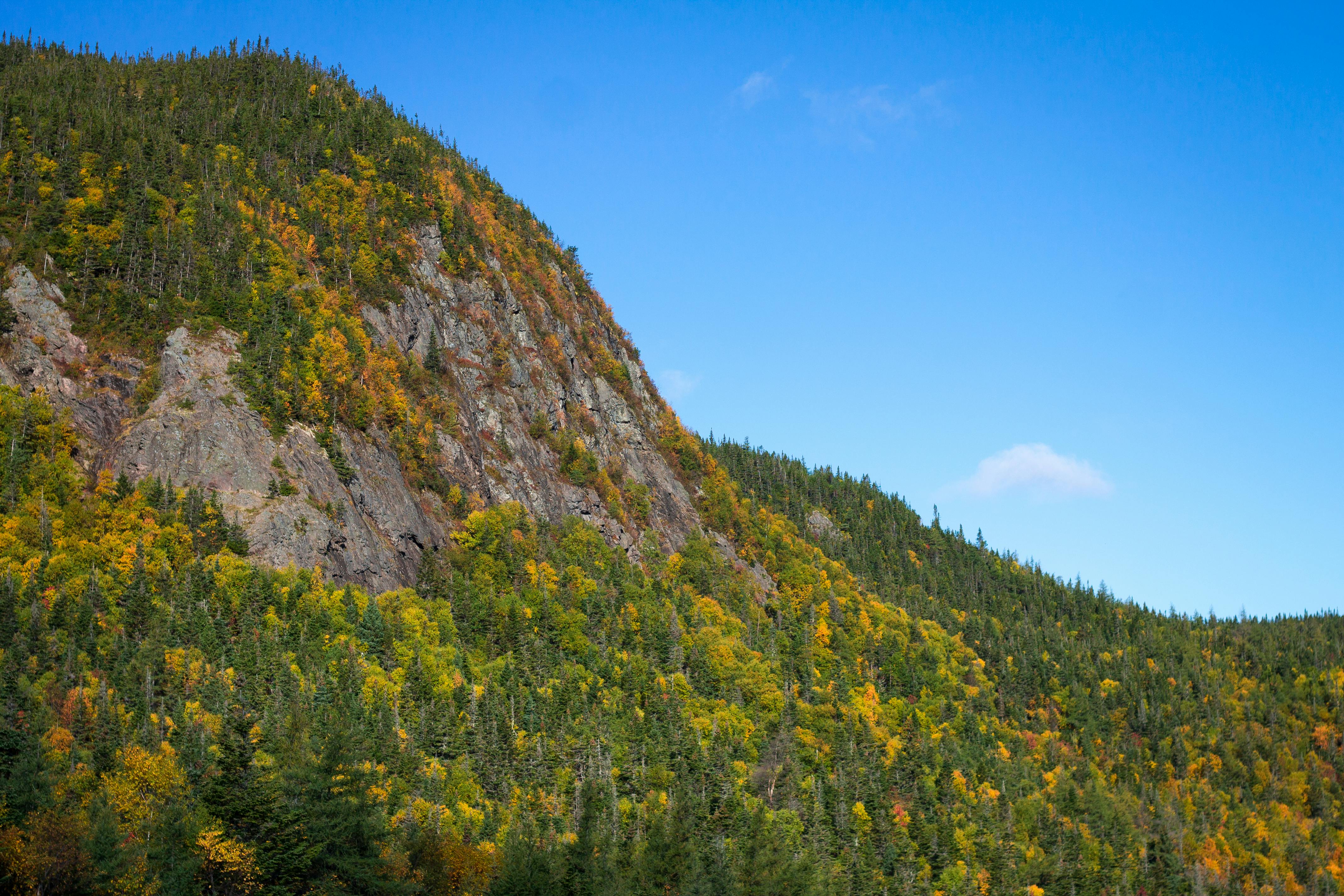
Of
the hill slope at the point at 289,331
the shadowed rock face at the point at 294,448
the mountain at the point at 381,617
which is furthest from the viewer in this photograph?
the hill slope at the point at 289,331

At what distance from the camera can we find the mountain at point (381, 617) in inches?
2990

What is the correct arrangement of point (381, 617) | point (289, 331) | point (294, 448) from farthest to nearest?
1. point (289, 331)
2. point (294, 448)
3. point (381, 617)

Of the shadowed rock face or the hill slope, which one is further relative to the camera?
the hill slope

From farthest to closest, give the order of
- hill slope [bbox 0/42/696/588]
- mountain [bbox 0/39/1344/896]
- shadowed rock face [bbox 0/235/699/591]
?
1. hill slope [bbox 0/42/696/588]
2. shadowed rock face [bbox 0/235/699/591]
3. mountain [bbox 0/39/1344/896]

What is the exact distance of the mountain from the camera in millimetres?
75938

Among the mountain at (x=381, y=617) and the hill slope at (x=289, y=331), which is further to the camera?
the hill slope at (x=289, y=331)

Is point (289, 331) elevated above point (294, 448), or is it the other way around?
point (289, 331)

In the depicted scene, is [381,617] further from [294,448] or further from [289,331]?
[289,331]

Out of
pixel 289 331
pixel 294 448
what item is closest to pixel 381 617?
pixel 294 448

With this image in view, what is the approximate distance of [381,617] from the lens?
12306 centimetres

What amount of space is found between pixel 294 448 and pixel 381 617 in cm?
2599

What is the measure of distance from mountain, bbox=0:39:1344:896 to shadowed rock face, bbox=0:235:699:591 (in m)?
0.48

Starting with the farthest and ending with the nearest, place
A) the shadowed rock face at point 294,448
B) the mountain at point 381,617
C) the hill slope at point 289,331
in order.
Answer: the hill slope at point 289,331 < the shadowed rock face at point 294,448 < the mountain at point 381,617

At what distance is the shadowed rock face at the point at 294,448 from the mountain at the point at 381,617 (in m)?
0.48
